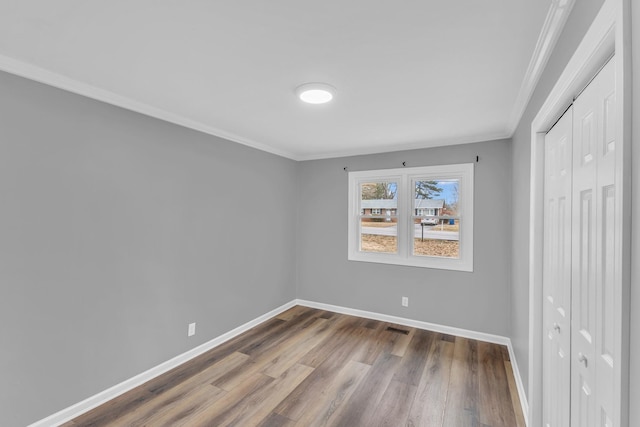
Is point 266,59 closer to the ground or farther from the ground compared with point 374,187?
farther from the ground

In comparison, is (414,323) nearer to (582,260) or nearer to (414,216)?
(414,216)

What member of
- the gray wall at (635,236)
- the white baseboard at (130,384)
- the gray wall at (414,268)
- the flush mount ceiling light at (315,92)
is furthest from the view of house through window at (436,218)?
the gray wall at (635,236)

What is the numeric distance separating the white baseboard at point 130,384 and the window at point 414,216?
6.70ft

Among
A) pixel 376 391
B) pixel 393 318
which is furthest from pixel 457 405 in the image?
pixel 393 318

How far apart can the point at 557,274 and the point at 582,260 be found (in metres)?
0.47

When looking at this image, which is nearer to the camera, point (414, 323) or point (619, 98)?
point (619, 98)

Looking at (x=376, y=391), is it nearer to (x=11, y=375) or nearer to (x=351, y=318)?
(x=351, y=318)

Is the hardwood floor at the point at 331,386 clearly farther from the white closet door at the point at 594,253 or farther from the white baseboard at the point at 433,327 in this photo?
the white closet door at the point at 594,253

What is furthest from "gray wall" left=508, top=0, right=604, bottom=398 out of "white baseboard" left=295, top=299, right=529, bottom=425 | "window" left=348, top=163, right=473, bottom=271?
"window" left=348, top=163, right=473, bottom=271

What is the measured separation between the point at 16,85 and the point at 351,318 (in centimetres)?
409

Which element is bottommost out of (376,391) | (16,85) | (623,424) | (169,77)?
(376,391)

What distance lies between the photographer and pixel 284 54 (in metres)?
1.70

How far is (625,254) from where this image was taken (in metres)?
0.73

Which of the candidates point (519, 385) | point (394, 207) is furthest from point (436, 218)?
point (519, 385)
